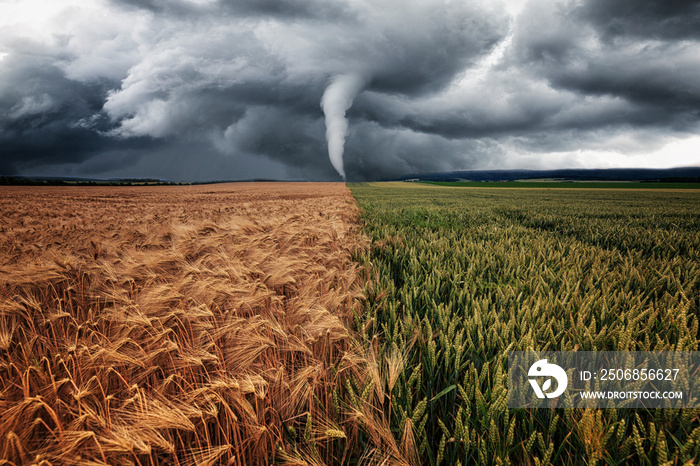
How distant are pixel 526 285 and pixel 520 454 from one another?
1.97 meters

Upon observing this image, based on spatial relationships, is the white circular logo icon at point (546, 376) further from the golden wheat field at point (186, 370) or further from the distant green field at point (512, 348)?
the golden wheat field at point (186, 370)

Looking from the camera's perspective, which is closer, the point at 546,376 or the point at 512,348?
the point at 546,376

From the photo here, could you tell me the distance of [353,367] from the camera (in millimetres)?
1626

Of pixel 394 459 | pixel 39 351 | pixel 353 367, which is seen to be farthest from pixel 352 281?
pixel 39 351

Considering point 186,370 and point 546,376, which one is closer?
point 546,376

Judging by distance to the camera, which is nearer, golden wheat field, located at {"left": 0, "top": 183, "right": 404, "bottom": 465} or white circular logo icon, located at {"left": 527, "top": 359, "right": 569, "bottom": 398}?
golden wheat field, located at {"left": 0, "top": 183, "right": 404, "bottom": 465}

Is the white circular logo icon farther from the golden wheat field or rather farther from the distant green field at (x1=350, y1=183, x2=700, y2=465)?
the golden wheat field

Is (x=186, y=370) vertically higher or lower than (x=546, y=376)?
lower

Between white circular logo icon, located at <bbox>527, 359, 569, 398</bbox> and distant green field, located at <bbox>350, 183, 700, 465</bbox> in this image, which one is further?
white circular logo icon, located at <bbox>527, 359, 569, 398</bbox>

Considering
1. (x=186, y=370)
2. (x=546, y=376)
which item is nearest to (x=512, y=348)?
(x=546, y=376)

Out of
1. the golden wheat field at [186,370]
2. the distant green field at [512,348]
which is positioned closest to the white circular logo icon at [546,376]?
the distant green field at [512,348]

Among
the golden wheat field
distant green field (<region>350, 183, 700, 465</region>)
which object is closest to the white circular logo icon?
distant green field (<region>350, 183, 700, 465</region>)

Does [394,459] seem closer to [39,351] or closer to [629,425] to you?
[629,425]

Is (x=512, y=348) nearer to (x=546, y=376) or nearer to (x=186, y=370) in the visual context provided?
(x=546, y=376)
